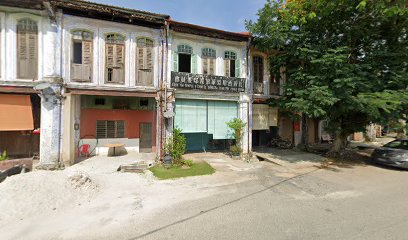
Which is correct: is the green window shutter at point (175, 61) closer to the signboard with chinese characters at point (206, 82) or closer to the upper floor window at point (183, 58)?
the upper floor window at point (183, 58)

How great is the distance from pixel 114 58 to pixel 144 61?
157 centimetres

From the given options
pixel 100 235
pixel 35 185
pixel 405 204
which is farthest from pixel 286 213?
pixel 35 185

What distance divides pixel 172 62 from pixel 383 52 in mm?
11215

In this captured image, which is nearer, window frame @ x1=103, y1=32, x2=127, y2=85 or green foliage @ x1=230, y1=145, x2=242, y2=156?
window frame @ x1=103, y1=32, x2=127, y2=85

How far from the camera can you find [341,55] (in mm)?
9695

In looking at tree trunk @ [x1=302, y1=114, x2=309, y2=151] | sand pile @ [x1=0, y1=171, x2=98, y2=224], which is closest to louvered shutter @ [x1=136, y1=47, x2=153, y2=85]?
sand pile @ [x1=0, y1=171, x2=98, y2=224]

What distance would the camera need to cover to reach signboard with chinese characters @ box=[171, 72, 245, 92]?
38.8 ft

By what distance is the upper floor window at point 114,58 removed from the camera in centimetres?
1089

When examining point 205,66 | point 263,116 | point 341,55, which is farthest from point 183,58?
point 341,55

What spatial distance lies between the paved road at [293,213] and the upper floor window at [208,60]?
7.46 m

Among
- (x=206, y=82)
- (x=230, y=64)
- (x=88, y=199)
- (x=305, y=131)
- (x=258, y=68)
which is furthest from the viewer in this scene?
(x=305, y=131)

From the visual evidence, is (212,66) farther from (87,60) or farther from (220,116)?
(87,60)

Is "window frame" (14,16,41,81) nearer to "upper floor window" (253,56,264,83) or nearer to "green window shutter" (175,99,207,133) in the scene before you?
"green window shutter" (175,99,207,133)

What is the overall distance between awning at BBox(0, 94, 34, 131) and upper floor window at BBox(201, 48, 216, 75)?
9.48 meters
